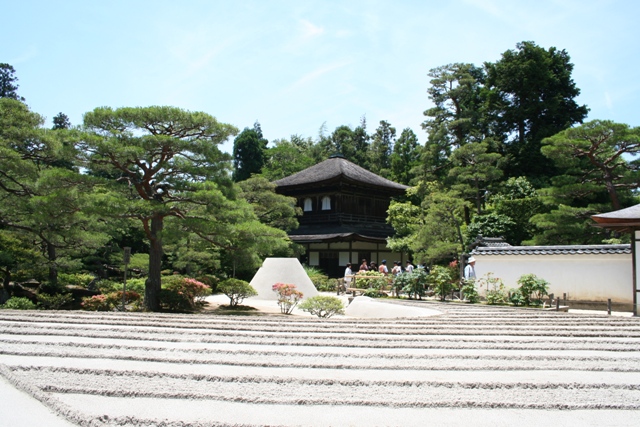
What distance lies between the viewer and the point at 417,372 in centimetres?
523

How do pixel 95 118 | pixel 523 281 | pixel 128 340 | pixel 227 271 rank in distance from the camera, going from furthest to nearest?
pixel 227 271 < pixel 523 281 < pixel 95 118 < pixel 128 340

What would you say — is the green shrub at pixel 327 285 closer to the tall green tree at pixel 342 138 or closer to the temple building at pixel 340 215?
the temple building at pixel 340 215

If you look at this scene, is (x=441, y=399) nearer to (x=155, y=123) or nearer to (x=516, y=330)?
(x=516, y=330)

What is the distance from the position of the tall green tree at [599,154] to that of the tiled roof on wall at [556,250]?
5255mm

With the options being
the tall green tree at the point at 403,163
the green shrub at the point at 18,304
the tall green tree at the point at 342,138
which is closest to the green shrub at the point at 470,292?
the green shrub at the point at 18,304

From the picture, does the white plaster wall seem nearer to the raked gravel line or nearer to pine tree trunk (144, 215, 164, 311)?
the raked gravel line

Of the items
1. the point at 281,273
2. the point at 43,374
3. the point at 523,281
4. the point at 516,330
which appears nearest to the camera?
the point at 43,374

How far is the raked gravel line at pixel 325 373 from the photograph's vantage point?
3934mm

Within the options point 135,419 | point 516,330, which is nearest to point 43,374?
point 135,419

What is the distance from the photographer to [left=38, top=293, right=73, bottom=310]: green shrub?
13.6m

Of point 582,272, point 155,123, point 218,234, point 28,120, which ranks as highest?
point 28,120

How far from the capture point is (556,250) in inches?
540

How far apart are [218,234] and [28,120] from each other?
8082 mm

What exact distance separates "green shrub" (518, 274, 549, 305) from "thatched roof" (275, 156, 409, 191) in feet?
52.5
